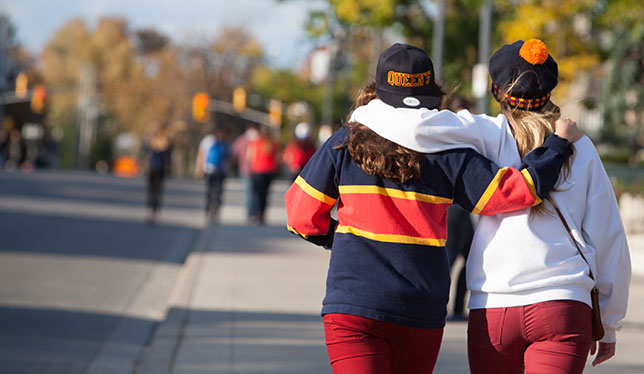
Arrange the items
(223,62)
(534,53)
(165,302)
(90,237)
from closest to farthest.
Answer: (534,53) < (165,302) < (90,237) < (223,62)

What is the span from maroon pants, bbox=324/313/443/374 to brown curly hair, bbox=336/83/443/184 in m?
0.45

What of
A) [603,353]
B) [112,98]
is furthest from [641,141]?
[112,98]

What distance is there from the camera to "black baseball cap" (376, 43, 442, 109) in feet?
10.4

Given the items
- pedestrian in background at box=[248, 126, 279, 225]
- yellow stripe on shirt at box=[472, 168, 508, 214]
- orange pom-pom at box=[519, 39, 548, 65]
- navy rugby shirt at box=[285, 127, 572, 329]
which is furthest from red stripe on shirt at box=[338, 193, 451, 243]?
pedestrian in background at box=[248, 126, 279, 225]

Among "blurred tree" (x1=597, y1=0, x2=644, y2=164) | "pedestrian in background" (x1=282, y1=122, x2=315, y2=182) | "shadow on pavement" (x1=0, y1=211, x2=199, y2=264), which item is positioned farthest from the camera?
"blurred tree" (x1=597, y1=0, x2=644, y2=164)

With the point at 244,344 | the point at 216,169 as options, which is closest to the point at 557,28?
the point at 216,169

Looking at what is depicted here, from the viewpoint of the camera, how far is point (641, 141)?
3322cm

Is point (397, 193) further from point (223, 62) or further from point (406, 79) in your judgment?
point (223, 62)

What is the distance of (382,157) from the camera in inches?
120

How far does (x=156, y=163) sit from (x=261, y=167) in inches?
75.2

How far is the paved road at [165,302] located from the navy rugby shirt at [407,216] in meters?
3.02

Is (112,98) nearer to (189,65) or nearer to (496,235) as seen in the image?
(189,65)

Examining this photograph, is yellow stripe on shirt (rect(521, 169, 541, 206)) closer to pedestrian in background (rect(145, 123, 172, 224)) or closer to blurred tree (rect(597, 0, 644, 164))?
pedestrian in background (rect(145, 123, 172, 224))

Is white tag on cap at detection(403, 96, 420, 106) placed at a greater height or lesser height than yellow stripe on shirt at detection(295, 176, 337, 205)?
greater
